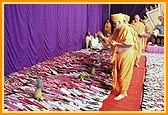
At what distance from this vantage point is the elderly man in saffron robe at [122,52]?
3438mm

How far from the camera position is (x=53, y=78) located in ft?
15.3

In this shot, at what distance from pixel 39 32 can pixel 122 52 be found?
311 cm

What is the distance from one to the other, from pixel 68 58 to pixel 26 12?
1878 mm

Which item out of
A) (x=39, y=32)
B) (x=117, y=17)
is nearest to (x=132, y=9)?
(x=39, y=32)

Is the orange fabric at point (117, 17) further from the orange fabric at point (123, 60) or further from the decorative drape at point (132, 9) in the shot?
the decorative drape at point (132, 9)

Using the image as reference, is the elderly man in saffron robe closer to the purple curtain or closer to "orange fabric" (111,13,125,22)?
Result: "orange fabric" (111,13,125,22)

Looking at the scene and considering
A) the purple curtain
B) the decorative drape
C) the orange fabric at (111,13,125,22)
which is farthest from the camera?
the decorative drape

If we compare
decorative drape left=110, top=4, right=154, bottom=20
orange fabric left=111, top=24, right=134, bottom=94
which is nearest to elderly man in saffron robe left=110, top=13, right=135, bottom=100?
orange fabric left=111, top=24, right=134, bottom=94

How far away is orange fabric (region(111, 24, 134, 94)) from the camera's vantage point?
3439 mm

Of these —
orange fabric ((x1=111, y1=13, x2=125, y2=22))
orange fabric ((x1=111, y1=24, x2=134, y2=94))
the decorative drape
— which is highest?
the decorative drape

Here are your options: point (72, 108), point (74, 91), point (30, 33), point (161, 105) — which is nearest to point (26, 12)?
point (30, 33)

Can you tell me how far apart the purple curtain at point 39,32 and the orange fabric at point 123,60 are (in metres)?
2.35

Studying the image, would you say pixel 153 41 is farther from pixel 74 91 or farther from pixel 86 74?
pixel 74 91

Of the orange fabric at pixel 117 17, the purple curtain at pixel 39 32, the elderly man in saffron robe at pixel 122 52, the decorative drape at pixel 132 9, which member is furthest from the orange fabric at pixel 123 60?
the decorative drape at pixel 132 9
